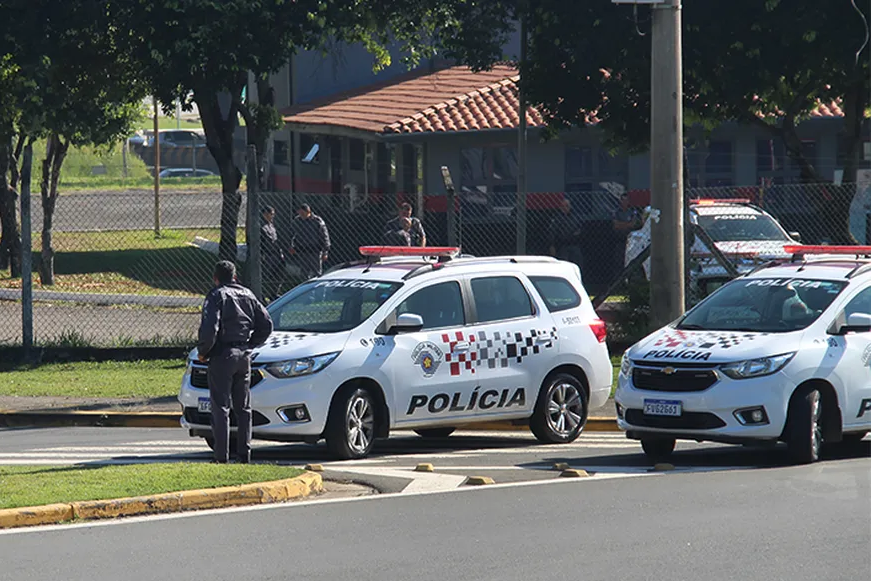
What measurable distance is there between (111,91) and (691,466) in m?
17.3

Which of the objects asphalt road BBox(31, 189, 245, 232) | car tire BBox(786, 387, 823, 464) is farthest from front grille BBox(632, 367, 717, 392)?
asphalt road BBox(31, 189, 245, 232)

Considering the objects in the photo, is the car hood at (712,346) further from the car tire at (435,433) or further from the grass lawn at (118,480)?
the grass lawn at (118,480)

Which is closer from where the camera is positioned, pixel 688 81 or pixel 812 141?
pixel 688 81

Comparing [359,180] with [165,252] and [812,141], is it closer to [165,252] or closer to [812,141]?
[812,141]

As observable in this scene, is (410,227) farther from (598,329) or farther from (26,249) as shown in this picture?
(598,329)

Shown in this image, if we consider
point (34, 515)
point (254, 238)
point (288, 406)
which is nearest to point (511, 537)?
point (34, 515)

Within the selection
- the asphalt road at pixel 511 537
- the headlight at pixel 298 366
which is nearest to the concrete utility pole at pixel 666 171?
the headlight at pixel 298 366

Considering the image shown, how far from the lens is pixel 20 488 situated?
1009 centimetres

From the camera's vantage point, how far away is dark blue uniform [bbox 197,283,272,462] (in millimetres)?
11531

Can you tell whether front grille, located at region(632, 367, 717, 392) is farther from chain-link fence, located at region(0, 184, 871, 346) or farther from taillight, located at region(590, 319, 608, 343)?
chain-link fence, located at region(0, 184, 871, 346)

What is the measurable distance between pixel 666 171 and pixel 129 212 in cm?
4016

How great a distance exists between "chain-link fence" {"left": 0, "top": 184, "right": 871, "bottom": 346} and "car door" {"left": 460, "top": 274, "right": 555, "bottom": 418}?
4.92 metres

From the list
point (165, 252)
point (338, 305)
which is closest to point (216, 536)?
point (338, 305)

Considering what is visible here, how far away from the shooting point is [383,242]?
2069 centimetres
